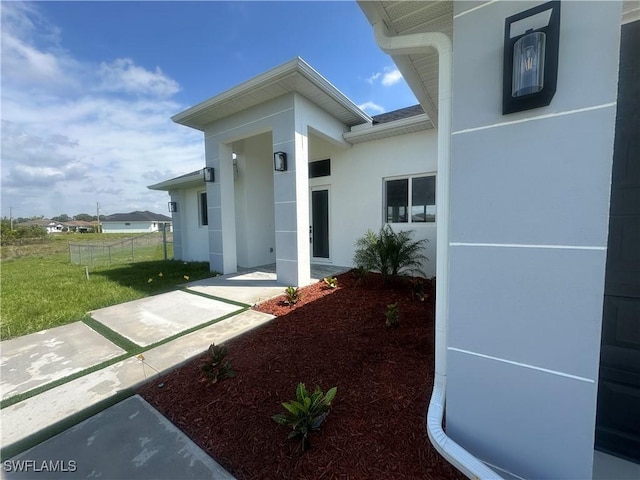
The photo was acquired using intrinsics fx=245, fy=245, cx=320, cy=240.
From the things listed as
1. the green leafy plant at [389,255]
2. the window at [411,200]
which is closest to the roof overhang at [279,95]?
the window at [411,200]

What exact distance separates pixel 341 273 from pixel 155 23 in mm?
6844

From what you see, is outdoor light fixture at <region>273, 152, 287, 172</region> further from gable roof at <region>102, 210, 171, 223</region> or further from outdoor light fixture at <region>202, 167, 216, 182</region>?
gable roof at <region>102, 210, 171, 223</region>

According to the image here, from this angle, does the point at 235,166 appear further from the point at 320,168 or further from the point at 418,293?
the point at 418,293

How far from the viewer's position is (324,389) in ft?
7.37

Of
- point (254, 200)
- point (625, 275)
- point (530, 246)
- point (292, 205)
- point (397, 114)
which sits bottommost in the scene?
point (625, 275)

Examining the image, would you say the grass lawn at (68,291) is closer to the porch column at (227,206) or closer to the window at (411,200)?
the porch column at (227,206)

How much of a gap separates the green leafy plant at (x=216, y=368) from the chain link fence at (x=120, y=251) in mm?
10066

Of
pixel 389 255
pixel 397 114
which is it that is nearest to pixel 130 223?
pixel 397 114

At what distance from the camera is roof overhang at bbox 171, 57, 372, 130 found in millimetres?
4688

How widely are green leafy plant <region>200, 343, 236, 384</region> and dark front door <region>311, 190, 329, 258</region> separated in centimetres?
538

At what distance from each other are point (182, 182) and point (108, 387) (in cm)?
822

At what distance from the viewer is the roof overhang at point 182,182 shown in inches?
347

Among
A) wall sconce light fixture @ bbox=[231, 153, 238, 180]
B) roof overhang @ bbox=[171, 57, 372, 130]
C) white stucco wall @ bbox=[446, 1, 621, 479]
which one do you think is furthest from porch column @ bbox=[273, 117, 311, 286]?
white stucco wall @ bbox=[446, 1, 621, 479]

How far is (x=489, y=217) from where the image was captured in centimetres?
137
